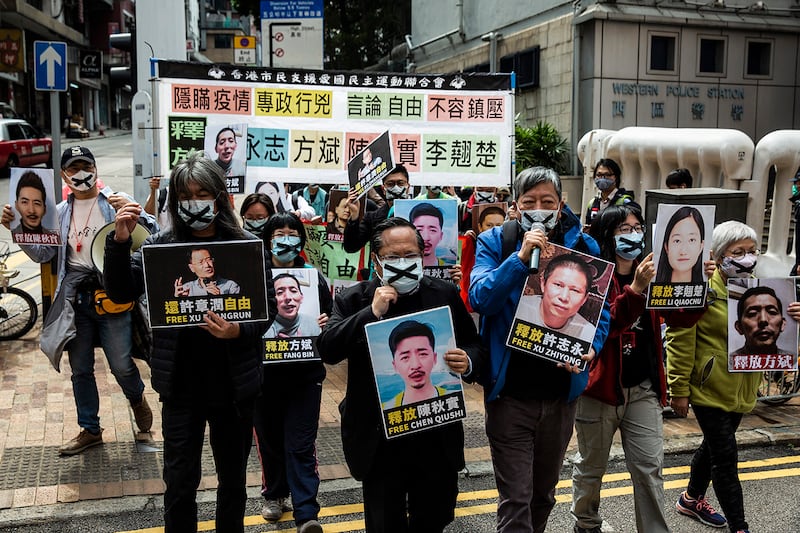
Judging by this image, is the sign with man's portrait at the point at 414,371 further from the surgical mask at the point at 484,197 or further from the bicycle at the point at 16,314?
the bicycle at the point at 16,314

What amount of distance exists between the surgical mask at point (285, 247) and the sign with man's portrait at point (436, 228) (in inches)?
62.7

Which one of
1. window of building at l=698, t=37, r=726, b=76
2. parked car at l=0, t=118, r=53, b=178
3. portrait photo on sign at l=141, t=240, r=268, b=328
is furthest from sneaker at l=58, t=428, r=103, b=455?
parked car at l=0, t=118, r=53, b=178

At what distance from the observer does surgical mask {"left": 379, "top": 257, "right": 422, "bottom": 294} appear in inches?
136

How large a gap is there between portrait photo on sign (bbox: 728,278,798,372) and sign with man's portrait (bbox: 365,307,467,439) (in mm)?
1907

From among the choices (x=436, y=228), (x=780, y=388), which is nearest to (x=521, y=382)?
(x=436, y=228)

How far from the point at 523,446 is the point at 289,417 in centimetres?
150

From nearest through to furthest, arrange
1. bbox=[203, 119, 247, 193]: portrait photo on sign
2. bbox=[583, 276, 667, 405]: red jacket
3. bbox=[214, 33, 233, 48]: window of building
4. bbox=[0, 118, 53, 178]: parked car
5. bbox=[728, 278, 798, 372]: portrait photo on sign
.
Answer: bbox=[583, 276, 667, 405]: red jacket, bbox=[728, 278, 798, 372]: portrait photo on sign, bbox=[203, 119, 247, 193]: portrait photo on sign, bbox=[0, 118, 53, 178]: parked car, bbox=[214, 33, 233, 48]: window of building

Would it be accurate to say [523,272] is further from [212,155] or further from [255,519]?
[212,155]

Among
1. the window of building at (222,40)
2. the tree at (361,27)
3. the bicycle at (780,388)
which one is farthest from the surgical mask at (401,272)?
the window of building at (222,40)

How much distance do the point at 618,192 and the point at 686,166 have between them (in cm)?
361

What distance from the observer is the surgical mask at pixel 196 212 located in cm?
361

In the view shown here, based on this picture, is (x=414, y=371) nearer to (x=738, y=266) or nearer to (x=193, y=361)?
(x=193, y=361)

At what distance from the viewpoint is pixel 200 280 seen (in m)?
3.50

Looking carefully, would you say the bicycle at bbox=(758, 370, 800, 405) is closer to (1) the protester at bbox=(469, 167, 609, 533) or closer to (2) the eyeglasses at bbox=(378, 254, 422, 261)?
(1) the protester at bbox=(469, 167, 609, 533)
